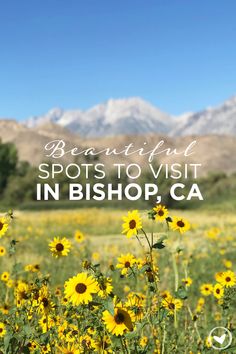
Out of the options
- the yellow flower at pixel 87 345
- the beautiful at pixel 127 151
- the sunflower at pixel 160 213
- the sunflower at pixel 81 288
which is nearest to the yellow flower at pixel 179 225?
the sunflower at pixel 160 213

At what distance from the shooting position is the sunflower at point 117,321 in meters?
2.41

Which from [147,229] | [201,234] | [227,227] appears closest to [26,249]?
[147,229]

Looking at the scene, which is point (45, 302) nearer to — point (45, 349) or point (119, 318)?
point (45, 349)

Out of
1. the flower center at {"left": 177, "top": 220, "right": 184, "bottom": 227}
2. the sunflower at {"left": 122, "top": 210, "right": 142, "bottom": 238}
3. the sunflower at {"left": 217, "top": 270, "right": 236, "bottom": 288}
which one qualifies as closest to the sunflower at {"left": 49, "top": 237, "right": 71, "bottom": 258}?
the sunflower at {"left": 122, "top": 210, "right": 142, "bottom": 238}

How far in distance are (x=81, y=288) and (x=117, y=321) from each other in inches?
11.1

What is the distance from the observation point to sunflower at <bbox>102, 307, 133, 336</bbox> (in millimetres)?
2408

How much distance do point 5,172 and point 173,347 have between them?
54.4 m

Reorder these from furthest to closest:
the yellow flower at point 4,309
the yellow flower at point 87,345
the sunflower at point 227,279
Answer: the yellow flower at point 4,309
the sunflower at point 227,279
the yellow flower at point 87,345

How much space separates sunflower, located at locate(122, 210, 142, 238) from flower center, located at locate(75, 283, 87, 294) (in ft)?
1.77

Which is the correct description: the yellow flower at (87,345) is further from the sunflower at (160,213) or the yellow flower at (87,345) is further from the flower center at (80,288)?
the sunflower at (160,213)

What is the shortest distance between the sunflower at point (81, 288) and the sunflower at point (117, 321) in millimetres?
179

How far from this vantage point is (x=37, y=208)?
42.1 m

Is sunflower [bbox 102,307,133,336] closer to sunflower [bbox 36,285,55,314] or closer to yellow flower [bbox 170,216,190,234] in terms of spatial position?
sunflower [bbox 36,285,55,314]

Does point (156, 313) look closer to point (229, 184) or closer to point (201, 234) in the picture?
point (201, 234)
